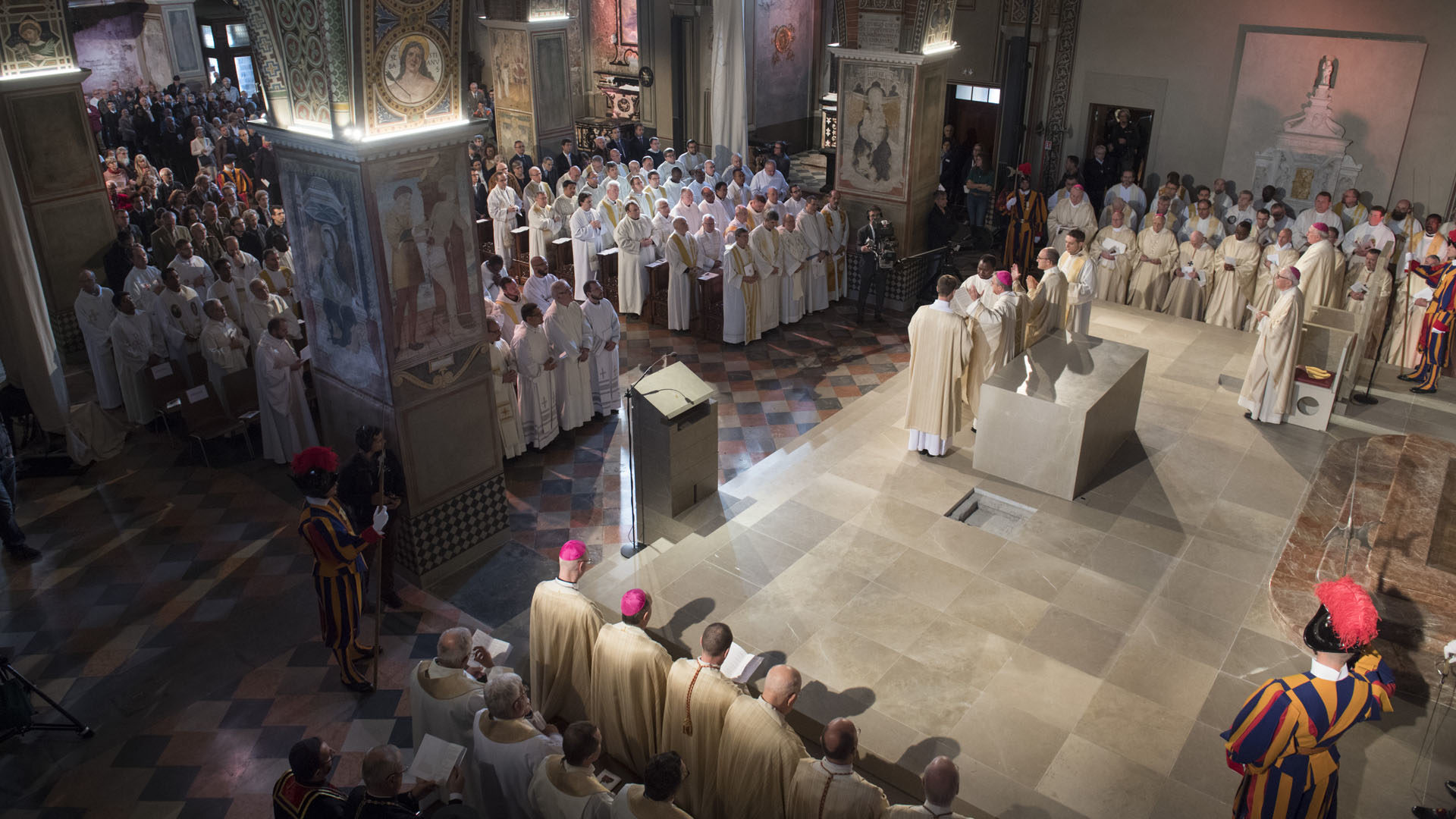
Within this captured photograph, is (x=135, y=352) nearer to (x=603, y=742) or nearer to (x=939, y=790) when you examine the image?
(x=603, y=742)

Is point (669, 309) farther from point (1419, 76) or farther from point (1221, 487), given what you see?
point (1419, 76)

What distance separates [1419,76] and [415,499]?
13.0 meters

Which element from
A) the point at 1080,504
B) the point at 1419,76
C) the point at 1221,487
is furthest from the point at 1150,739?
the point at 1419,76

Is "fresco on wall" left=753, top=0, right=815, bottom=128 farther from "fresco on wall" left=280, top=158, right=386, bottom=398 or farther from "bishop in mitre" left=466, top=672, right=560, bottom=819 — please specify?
"bishop in mitre" left=466, top=672, right=560, bottom=819

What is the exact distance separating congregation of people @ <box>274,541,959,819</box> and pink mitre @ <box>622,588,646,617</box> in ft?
0.04

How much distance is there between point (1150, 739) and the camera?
5.59 metres

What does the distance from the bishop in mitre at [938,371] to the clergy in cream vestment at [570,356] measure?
10.8 ft

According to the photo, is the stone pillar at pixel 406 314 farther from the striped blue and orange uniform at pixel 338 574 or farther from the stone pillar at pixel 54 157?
the stone pillar at pixel 54 157

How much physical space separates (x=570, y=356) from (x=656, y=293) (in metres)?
3.30

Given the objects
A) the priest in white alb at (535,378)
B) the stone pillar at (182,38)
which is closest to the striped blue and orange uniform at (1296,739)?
the priest in white alb at (535,378)

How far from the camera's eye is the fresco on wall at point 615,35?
20.3 meters

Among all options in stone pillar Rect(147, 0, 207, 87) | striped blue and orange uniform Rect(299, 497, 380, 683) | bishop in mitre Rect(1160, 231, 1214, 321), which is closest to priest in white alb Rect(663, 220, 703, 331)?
bishop in mitre Rect(1160, 231, 1214, 321)

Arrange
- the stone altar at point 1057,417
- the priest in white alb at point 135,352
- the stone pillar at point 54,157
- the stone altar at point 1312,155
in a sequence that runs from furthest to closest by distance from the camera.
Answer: the stone altar at point 1312,155 < the stone pillar at point 54,157 < the priest in white alb at point 135,352 < the stone altar at point 1057,417

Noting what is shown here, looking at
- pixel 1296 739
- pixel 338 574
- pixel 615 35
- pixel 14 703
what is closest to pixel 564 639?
pixel 338 574
